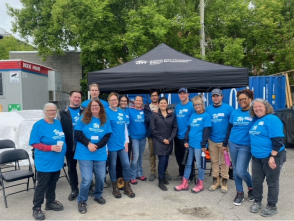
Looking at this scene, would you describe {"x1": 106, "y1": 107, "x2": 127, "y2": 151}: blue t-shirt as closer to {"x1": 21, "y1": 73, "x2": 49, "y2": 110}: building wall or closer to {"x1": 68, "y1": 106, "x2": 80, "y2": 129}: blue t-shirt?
{"x1": 68, "y1": 106, "x2": 80, "y2": 129}: blue t-shirt

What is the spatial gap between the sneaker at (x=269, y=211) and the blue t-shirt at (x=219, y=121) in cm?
122

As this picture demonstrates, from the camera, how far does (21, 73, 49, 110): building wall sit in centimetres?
1094

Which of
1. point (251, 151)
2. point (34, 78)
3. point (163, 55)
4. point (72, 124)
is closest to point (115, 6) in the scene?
point (34, 78)

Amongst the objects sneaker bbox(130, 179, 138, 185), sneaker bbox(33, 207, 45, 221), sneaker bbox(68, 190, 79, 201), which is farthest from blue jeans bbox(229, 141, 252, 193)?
sneaker bbox(33, 207, 45, 221)

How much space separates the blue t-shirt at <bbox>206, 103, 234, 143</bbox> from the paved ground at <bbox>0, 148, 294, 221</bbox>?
3.17 feet

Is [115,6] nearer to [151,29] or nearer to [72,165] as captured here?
[151,29]

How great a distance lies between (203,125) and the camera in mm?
4352

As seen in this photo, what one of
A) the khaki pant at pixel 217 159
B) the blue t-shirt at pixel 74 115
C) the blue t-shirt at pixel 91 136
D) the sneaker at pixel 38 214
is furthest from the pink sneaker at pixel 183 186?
the sneaker at pixel 38 214

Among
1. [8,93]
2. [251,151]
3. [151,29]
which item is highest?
[151,29]

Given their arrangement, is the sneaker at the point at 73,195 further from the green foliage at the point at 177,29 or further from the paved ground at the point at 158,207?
the green foliage at the point at 177,29

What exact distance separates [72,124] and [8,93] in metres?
7.87

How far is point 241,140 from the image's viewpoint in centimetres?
383

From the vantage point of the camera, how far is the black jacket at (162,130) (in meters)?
4.60

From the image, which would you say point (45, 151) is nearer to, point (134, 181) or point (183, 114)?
point (134, 181)
